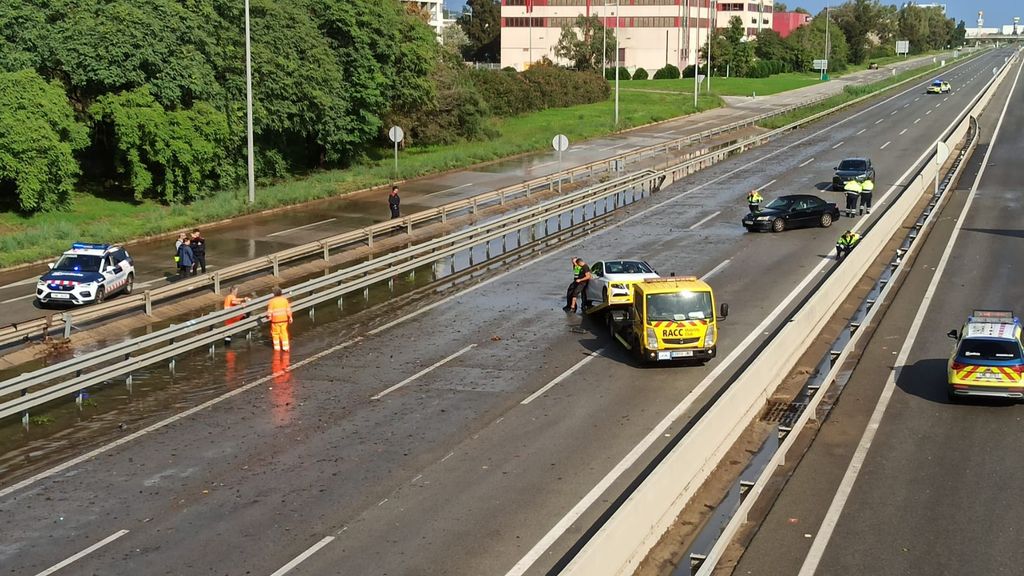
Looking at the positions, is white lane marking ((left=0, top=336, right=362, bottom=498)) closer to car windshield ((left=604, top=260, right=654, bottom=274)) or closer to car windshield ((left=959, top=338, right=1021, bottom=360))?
car windshield ((left=604, top=260, right=654, bottom=274))

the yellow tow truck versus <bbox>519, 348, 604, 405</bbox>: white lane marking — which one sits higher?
the yellow tow truck

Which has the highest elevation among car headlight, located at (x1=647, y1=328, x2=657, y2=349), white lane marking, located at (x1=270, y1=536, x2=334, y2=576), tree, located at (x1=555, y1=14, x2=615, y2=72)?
tree, located at (x1=555, y1=14, x2=615, y2=72)

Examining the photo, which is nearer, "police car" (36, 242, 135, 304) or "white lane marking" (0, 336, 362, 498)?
"white lane marking" (0, 336, 362, 498)

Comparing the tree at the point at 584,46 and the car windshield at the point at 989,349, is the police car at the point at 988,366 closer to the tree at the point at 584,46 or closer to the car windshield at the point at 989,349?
the car windshield at the point at 989,349

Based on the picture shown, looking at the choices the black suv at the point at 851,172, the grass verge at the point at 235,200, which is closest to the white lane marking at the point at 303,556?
the grass verge at the point at 235,200

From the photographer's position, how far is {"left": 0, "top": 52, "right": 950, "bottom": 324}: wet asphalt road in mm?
33812

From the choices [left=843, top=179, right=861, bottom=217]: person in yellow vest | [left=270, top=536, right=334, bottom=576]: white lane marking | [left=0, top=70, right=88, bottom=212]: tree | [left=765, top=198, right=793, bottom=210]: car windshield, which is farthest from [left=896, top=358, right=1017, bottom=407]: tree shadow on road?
[left=0, top=70, right=88, bottom=212]: tree

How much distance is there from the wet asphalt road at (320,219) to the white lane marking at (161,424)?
904 cm

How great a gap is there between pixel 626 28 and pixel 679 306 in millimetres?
131003

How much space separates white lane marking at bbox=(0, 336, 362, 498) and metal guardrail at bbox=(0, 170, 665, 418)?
1.98 m

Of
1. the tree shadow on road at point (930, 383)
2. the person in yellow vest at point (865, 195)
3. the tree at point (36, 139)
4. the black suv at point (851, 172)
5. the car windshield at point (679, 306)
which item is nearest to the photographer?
the tree shadow on road at point (930, 383)

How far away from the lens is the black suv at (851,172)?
162 feet

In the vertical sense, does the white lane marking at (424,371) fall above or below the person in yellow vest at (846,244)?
below

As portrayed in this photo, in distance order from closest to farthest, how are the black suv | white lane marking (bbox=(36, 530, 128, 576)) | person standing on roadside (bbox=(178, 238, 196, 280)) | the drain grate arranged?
white lane marking (bbox=(36, 530, 128, 576))
the drain grate
person standing on roadside (bbox=(178, 238, 196, 280))
the black suv
